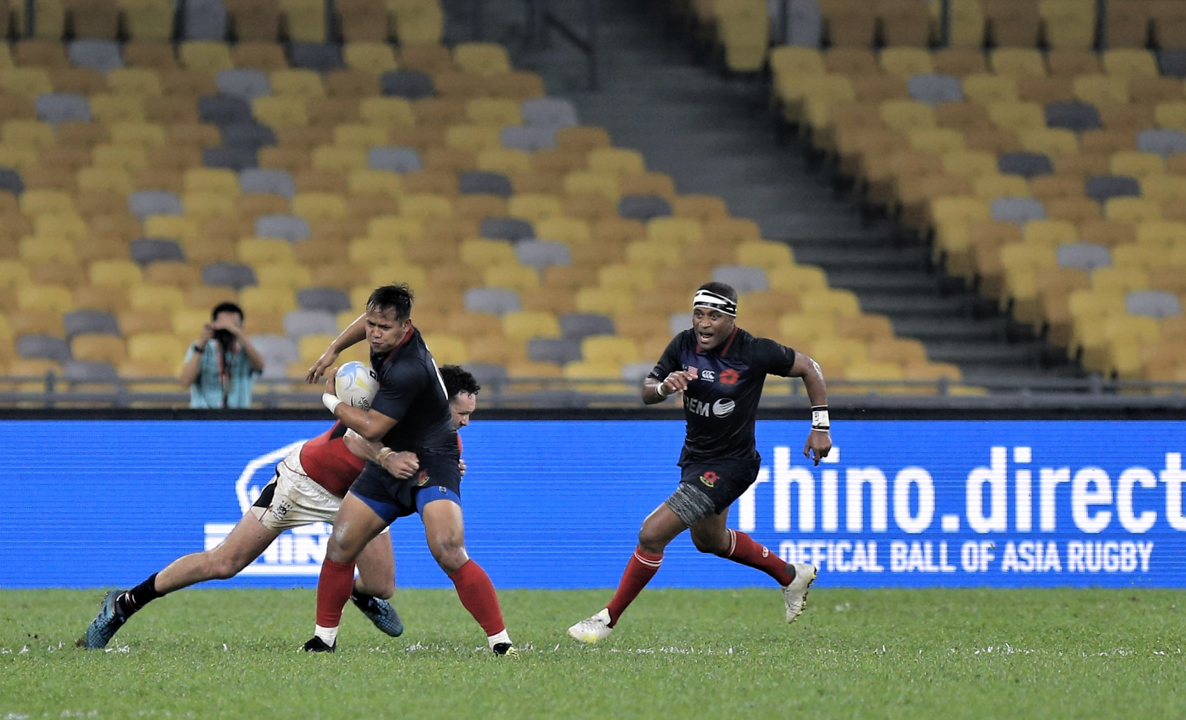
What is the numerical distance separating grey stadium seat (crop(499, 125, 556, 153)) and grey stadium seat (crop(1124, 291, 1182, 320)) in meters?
7.26

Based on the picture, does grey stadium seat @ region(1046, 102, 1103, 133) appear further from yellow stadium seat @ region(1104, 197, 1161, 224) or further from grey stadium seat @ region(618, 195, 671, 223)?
grey stadium seat @ region(618, 195, 671, 223)

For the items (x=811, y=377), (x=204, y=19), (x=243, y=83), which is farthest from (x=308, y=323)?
(x=811, y=377)

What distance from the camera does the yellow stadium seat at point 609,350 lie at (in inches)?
643

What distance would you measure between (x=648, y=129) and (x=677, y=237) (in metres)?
3.40

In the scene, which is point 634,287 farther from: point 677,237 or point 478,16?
point 478,16

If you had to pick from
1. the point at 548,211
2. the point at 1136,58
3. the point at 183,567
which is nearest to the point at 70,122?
the point at 548,211

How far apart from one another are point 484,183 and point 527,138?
4.18 ft

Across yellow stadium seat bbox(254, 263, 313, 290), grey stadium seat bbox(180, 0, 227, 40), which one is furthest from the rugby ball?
grey stadium seat bbox(180, 0, 227, 40)

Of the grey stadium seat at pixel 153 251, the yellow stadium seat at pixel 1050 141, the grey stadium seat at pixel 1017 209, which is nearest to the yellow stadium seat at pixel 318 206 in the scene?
the grey stadium seat at pixel 153 251

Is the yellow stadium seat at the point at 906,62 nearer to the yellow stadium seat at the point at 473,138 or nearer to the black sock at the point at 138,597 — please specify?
the yellow stadium seat at the point at 473,138

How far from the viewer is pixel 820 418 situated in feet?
28.1

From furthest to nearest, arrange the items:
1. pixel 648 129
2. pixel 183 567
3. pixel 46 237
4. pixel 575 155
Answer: pixel 648 129, pixel 575 155, pixel 46 237, pixel 183 567

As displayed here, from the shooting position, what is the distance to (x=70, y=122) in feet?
62.4

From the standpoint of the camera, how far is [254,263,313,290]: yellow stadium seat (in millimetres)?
17031
